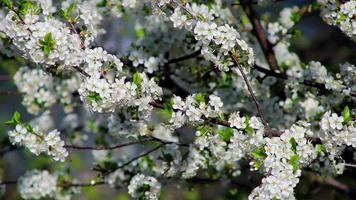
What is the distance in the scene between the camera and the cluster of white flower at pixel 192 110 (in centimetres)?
288

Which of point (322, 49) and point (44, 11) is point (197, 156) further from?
point (322, 49)

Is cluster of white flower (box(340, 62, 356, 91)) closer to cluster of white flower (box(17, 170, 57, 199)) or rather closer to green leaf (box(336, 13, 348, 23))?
green leaf (box(336, 13, 348, 23))

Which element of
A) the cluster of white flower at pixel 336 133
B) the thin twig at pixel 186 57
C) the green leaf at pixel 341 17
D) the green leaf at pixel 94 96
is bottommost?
the cluster of white flower at pixel 336 133

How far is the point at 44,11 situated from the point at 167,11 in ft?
2.24

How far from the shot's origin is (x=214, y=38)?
2.84 metres

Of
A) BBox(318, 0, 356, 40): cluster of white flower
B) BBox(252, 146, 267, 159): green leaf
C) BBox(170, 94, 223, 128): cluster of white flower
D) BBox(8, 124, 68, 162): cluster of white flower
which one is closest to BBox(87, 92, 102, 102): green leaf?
BBox(170, 94, 223, 128): cluster of white flower

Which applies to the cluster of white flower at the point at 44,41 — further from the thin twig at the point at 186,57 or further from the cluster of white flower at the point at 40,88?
the cluster of white flower at the point at 40,88

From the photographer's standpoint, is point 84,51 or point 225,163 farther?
point 225,163

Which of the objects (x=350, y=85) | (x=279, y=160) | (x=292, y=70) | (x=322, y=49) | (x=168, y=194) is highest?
(x=322, y=49)

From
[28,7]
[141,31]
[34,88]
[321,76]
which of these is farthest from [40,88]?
[321,76]

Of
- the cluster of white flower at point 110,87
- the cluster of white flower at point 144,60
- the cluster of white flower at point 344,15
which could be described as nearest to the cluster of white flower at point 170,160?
the cluster of white flower at point 144,60

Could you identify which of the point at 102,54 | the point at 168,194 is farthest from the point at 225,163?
the point at 168,194

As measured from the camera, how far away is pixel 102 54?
2922 millimetres

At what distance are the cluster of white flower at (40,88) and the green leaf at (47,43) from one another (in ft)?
4.33
